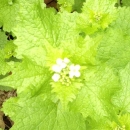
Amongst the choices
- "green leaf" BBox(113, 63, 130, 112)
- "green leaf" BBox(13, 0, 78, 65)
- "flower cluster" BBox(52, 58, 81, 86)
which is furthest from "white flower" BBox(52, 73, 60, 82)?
"green leaf" BBox(113, 63, 130, 112)

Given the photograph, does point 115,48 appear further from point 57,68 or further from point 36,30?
point 57,68

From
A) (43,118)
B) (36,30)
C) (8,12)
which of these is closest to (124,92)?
(43,118)

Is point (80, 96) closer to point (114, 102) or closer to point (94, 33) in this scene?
point (114, 102)

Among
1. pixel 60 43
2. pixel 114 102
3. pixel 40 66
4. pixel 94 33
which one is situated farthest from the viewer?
pixel 94 33

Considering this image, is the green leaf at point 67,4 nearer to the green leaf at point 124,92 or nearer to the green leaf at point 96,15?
the green leaf at point 96,15

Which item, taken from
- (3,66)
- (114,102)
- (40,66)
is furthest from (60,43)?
(3,66)

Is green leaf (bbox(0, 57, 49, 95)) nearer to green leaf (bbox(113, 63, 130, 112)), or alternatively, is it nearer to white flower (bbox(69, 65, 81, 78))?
white flower (bbox(69, 65, 81, 78))
